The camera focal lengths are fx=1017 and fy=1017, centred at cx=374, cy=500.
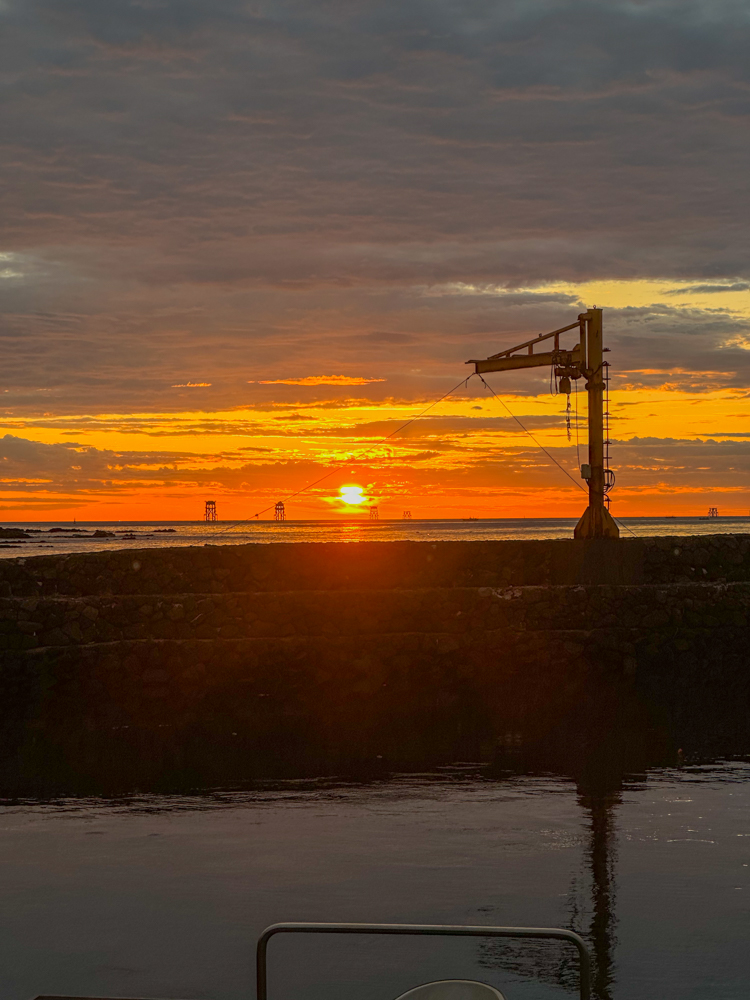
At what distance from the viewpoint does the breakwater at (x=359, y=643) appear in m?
17.2

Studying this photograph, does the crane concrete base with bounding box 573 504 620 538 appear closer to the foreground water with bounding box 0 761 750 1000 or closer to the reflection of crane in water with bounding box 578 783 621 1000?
the foreground water with bounding box 0 761 750 1000

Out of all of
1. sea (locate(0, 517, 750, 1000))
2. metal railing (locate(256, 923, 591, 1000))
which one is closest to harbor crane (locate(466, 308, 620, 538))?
sea (locate(0, 517, 750, 1000))

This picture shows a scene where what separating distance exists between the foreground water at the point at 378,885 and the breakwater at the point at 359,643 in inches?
148

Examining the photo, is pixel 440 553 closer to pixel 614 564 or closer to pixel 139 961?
pixel 614 564

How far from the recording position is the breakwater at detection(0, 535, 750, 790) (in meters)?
17.2

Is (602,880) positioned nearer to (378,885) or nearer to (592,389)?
(378,885)

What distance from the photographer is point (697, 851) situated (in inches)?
385

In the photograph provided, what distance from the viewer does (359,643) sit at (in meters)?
20.9

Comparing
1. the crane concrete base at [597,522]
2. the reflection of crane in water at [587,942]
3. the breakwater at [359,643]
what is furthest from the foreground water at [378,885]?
the crane concrete base at [597,522]

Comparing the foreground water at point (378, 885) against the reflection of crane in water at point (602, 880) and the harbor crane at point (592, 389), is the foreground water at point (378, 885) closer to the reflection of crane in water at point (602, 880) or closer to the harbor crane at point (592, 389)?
the reflection of crane in water at point (602, 880)

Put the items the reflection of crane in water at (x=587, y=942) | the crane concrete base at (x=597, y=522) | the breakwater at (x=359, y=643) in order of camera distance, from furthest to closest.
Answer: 1. the crane concrete base at (x=597, y=522)
2. the breakwater at (x=359, y=643)
3. the reflection of crane in water at (x=587, y=942)

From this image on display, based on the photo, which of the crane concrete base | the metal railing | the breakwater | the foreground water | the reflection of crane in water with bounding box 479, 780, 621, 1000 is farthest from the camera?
the crane concrete base

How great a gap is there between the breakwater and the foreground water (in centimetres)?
377

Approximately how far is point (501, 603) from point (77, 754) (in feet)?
33.9
